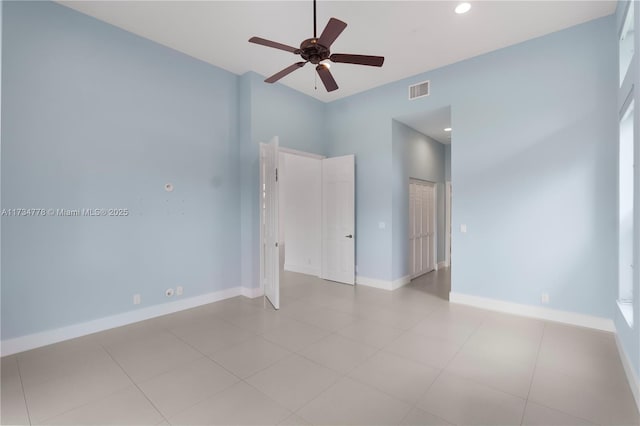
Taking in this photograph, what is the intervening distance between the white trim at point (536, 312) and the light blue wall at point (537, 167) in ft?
0.24

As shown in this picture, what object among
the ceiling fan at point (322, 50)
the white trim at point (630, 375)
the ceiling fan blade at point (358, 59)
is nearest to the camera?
the white trim at point (630, 375)

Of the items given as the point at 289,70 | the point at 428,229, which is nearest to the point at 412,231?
the point at 428,229

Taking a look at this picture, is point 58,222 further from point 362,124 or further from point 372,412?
point 362,124

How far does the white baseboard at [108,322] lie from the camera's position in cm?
292

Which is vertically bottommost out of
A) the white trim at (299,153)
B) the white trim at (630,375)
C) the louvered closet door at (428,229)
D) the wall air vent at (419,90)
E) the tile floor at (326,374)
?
the tile floor at (326,374)

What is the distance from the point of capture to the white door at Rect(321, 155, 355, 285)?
555cm

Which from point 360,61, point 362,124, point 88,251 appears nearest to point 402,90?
point 362,124

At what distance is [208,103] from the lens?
4.48 meters

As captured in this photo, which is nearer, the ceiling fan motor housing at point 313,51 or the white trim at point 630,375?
the white trim at point 630,375

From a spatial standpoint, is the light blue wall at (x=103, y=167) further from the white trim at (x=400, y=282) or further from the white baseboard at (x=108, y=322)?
the white trim at (x=400, y=282)

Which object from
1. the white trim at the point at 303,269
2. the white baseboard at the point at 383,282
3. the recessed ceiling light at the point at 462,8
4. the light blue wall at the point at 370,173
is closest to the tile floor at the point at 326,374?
the white baseboard at the point at 383,282

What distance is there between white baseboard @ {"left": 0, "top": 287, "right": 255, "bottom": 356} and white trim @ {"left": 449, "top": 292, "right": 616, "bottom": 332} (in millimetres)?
3232

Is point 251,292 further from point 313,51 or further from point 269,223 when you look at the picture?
point 313,51

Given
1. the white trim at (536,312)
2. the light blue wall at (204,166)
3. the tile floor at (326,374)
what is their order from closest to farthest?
the tile floor at (326,374) → the light blue wall at (204,166) → the white trim at (536,312)
